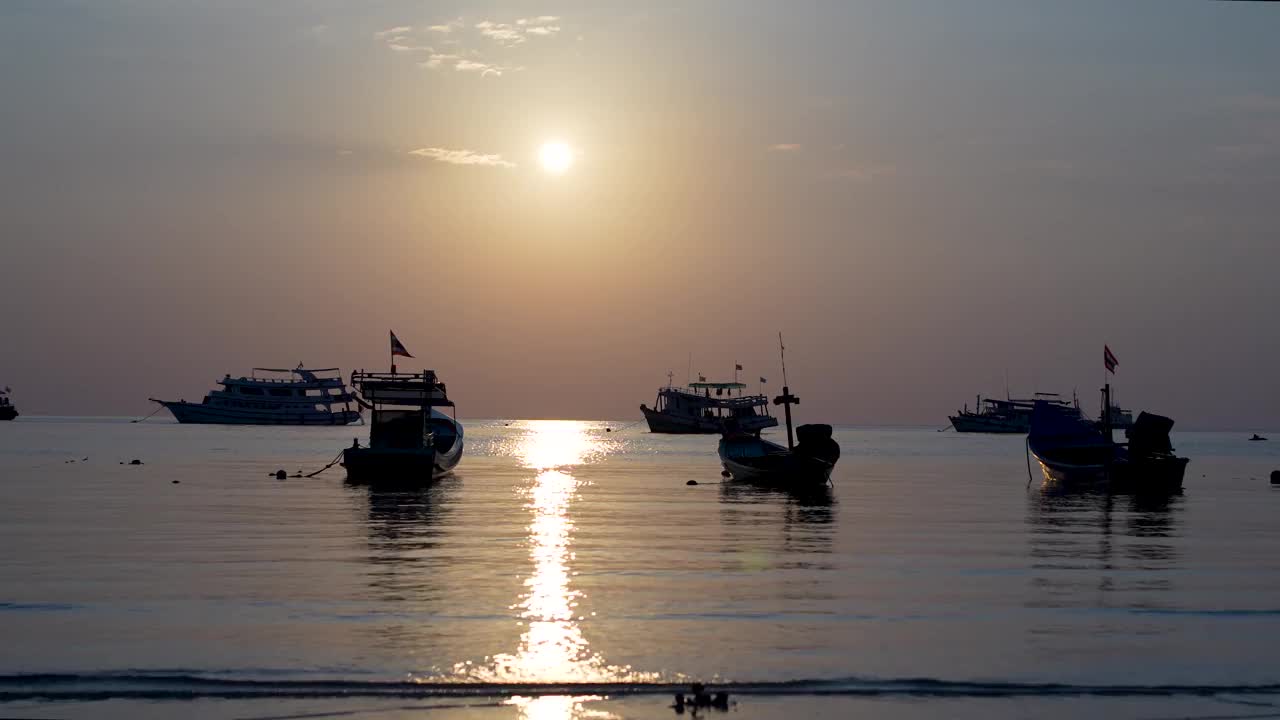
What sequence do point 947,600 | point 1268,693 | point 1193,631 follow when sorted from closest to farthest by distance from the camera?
point 1268,693 < point 1193,631 < point 947,600

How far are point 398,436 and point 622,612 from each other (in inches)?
1665

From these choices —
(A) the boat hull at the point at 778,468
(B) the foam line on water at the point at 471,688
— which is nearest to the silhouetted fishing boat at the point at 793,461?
(A) the boat hull at the point at 778,468

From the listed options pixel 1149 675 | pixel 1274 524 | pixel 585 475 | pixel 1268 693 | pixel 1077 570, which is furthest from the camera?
pixel 585 475

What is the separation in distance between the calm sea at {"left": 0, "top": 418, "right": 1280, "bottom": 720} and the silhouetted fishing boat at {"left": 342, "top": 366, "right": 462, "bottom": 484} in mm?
13592

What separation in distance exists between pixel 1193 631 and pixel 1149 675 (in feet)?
12.8

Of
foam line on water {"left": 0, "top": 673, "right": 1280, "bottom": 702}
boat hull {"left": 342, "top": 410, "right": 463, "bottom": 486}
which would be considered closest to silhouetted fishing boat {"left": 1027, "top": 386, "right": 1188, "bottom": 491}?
boat hull {"left": 342, "top": 410, "right": 463, "bottom": 486}

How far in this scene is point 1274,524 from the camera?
41.4 metres

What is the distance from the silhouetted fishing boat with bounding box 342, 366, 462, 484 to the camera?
188 feet

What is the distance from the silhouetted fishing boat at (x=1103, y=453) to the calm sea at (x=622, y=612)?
553 inches

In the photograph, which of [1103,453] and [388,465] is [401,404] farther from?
[1103,453]

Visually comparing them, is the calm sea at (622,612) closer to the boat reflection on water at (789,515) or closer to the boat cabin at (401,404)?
the boat reflection on water at (789,515)

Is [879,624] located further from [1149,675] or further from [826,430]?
[826,430]

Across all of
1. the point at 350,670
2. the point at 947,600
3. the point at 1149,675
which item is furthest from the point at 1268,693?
the point at 350,670

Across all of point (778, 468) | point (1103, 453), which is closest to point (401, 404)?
point (778, 468)
